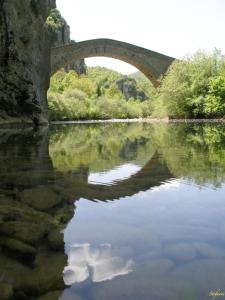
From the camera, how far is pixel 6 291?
3.11 m

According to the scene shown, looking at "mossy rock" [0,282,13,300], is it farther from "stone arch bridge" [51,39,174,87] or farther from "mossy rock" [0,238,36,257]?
"stone arch bridge" [51,39,174,87]

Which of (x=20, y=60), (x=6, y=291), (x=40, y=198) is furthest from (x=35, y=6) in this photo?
(x=6, y=291)

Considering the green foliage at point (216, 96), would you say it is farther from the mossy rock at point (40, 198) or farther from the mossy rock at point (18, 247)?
the mossy rock at point (18, 247)

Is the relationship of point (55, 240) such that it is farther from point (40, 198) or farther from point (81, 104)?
point (81, 104)

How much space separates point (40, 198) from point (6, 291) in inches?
123

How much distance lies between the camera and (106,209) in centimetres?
584

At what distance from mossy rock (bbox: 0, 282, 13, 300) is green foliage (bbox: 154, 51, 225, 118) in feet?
130

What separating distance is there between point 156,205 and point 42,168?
168 inches

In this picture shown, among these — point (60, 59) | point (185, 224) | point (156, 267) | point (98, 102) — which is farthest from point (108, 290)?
point (98, 102)

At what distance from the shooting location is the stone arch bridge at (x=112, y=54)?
180ft

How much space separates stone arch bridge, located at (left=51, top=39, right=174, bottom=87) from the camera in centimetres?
5497

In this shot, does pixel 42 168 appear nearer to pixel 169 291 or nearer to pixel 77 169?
pixel 77 169

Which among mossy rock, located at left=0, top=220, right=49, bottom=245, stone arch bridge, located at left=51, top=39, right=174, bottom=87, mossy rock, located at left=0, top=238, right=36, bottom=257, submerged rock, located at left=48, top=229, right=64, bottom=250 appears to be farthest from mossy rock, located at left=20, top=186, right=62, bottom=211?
stone arch bridge, located at left=51, top=39, right=174, bottom=87

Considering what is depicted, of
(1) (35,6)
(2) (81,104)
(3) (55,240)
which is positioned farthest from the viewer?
(2) (81,104)
